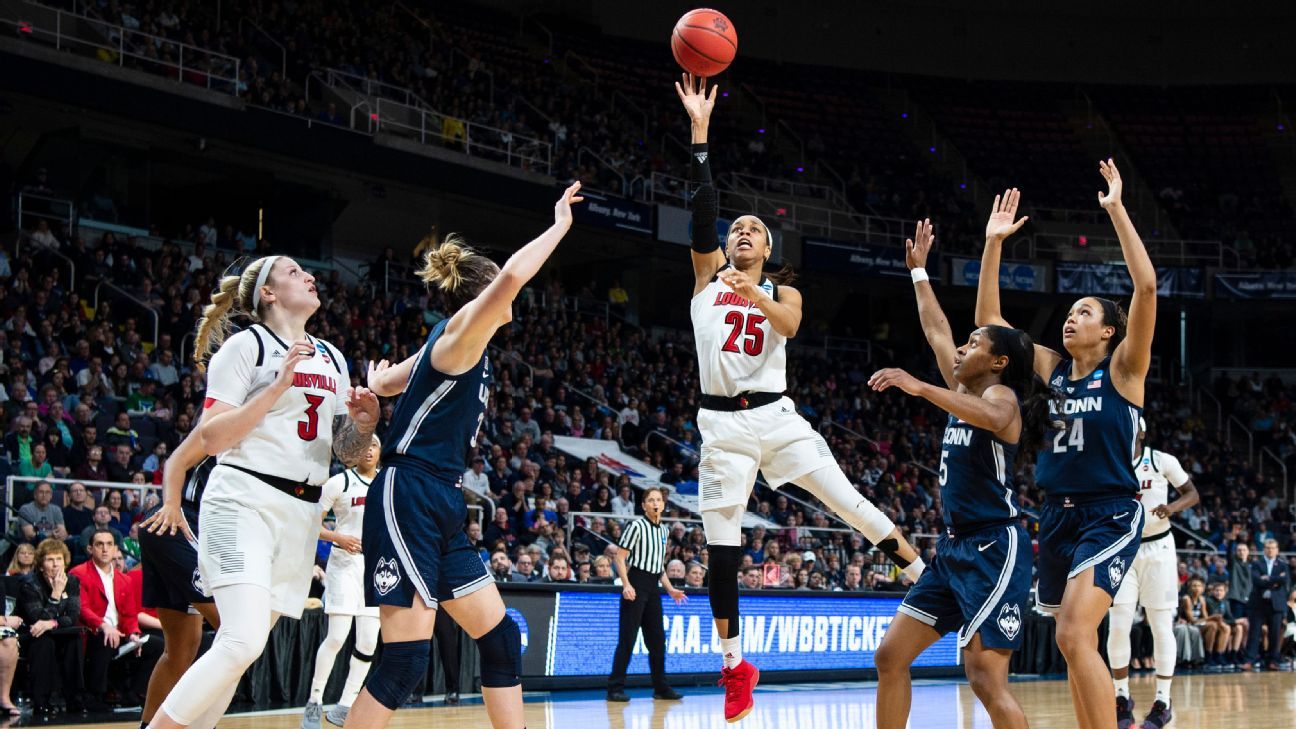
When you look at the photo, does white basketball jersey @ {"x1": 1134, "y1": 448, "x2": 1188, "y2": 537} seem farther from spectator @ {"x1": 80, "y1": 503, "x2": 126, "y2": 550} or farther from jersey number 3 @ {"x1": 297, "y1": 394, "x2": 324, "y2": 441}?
spectator @ {"x1": 80, "y1": 503, "x2": 126, "y2": 550}

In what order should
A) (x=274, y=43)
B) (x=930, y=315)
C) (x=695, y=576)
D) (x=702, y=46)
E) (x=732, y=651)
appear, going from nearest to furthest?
(x=732, y=651) → (x=930, y=315) → (x=702, y=46) → (x=695, y=576) → (x=274, y=43)

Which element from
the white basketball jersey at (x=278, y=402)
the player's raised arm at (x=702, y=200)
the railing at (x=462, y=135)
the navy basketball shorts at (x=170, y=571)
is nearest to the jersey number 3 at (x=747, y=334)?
the player's raised arm at (x=702, y=200)

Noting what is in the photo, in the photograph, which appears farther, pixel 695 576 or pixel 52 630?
pixel 695 576

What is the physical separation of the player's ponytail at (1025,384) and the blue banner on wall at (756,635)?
27.3ft

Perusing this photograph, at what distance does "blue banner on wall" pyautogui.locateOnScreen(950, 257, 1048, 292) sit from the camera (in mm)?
32469

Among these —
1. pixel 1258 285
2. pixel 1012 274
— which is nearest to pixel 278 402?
pixel 1012 274

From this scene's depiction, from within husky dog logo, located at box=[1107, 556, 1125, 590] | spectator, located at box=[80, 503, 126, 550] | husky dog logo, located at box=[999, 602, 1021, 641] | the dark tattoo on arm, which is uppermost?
the dark tattoo on arm

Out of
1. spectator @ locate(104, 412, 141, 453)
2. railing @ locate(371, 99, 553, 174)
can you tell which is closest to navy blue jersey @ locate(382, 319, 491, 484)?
spectator @ locate(104, 412, 141, 453)

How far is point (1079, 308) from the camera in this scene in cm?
679

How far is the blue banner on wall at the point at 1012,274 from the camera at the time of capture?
32.5 metres

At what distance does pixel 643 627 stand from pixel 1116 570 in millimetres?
7718

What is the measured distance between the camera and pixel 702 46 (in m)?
7.82

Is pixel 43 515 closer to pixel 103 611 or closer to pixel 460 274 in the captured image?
pixel 103 611

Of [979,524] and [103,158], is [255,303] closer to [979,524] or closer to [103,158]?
[979,524]
